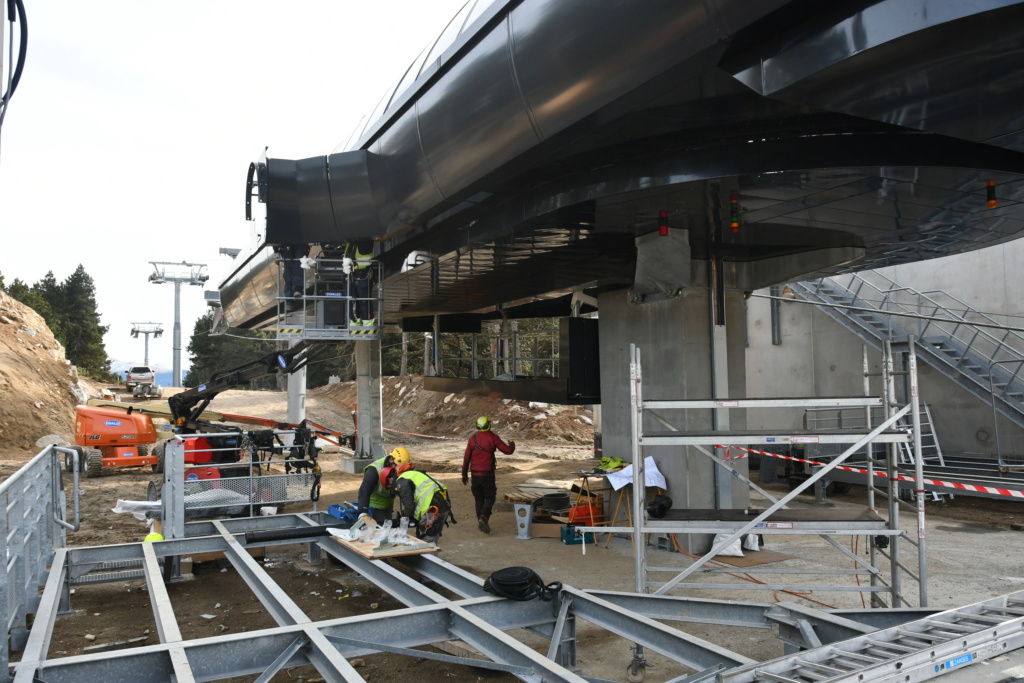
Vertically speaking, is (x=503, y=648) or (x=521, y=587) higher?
(x=521, y=587)

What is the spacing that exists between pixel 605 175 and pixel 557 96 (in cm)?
123

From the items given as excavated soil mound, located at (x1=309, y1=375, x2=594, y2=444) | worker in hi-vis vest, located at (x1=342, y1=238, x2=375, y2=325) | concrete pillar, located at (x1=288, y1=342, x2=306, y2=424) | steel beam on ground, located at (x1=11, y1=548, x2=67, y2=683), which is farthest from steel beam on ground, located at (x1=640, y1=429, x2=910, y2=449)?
excavated soil mound, located at (x1=309, y1=375, x2=594, y2=444)

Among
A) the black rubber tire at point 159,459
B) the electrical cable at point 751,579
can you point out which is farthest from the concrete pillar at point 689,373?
the black rubber tire at point 159,459

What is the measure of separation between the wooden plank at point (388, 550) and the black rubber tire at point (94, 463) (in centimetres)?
1319

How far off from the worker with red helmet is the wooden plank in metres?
0.75

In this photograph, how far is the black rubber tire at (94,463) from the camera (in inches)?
690

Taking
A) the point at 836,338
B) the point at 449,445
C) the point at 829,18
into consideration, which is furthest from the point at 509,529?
the point at 449,445

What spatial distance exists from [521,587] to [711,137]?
440 centimetres

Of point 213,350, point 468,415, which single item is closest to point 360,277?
point 468,415

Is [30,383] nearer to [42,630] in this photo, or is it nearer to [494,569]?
[494,569]

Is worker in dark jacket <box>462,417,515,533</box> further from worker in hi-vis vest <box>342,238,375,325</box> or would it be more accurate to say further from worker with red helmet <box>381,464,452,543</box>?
worker in hi-vis vest <box>342,238,375,325</box>

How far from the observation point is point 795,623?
4578mm

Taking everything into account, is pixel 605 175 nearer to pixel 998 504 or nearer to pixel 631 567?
pixel 631 567

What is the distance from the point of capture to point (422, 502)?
8.00m
